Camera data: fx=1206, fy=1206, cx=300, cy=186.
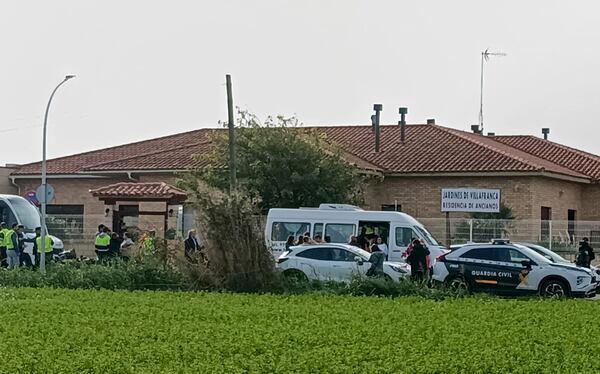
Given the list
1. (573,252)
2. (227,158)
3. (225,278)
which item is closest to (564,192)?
(573,252)

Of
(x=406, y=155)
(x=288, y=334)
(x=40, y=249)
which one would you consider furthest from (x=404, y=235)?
(x=288, y=334)

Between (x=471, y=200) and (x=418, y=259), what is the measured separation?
1349 cm

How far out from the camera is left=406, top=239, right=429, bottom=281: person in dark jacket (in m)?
29.8

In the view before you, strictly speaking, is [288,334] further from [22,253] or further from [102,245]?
[22,253]

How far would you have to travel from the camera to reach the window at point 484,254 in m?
29.9

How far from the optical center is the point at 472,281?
2989 centimetres

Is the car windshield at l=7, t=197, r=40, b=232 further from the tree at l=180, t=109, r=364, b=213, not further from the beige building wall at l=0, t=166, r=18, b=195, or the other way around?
the beige building wall at l=0, t=166, r=18, b=195

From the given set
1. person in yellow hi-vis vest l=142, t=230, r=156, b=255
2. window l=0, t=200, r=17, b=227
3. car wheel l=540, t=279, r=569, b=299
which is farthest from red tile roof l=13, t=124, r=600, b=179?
person in yellow hi-vis vest l=142, t=230, r=156, b=255

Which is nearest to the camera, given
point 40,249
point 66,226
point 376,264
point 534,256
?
point 376,264

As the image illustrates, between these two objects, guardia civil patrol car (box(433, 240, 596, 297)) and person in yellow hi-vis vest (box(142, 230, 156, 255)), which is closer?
person in yellow hi-vis vest (box(142, 230, 156, 255))

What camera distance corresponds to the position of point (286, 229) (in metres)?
35.4

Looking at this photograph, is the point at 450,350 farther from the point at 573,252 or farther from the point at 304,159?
the point at 304,159

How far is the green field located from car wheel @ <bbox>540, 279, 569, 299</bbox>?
13.2 feet

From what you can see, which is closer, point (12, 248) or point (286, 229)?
point (286, 229)
